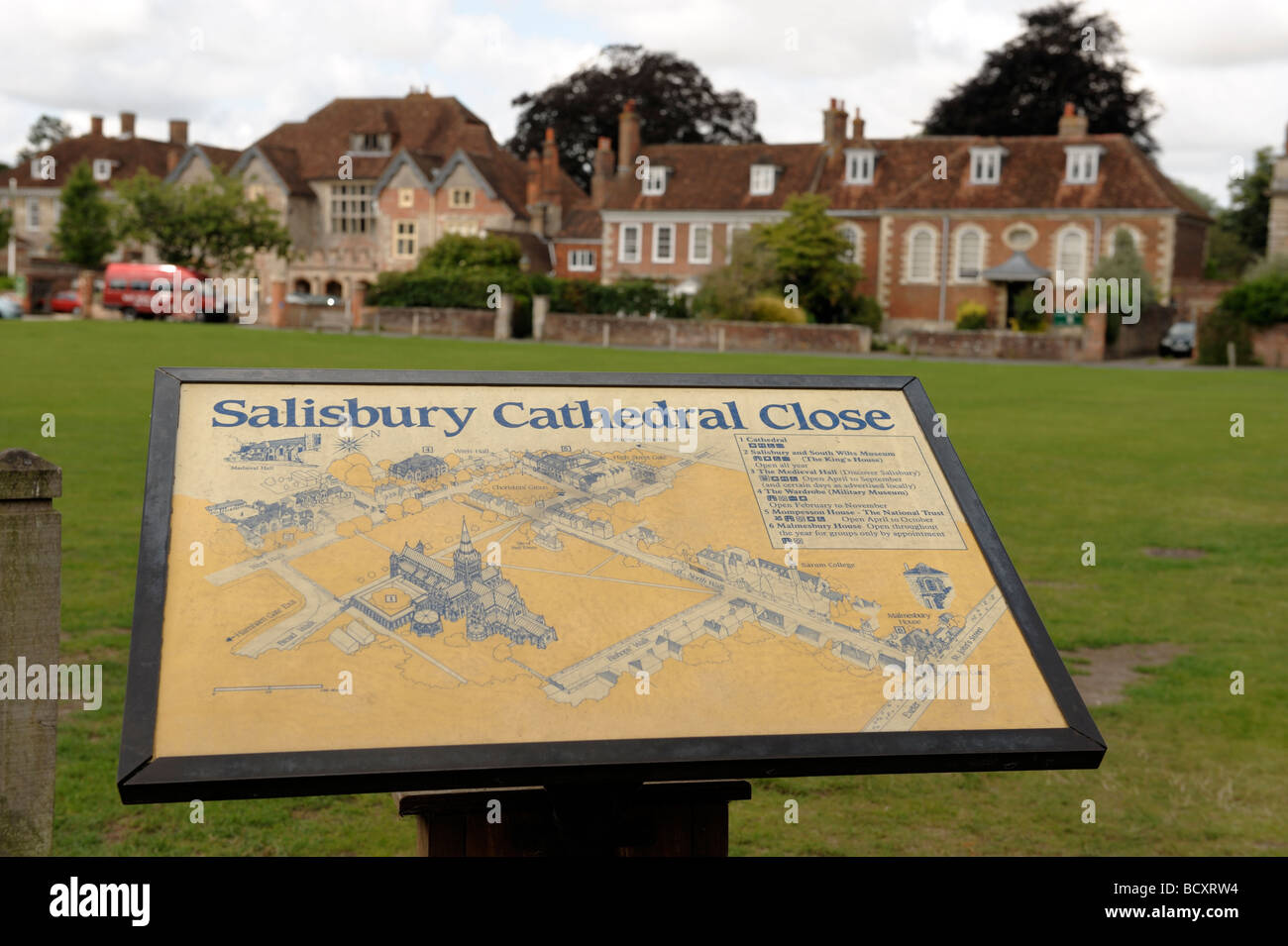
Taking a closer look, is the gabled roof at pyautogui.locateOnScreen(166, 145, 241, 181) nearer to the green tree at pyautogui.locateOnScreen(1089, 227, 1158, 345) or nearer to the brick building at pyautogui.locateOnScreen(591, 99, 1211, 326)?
the brick building at pyautogui.locateOnScreen(591, 99, 1211, 326)

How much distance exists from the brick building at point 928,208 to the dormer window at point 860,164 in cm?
7

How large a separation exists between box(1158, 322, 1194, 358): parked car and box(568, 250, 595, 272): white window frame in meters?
30.3

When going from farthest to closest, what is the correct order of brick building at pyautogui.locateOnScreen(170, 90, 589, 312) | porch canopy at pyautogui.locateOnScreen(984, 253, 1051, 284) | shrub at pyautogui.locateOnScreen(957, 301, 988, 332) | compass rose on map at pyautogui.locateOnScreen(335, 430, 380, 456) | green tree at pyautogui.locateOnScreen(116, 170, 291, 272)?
brick building at pyautogui.locateOnScreen(170, 90, 589, 312) < green tree at pyautogui.locateOnScreen(116, 170, 291, 272) < porch canopy at pyautogui.locateOnScreen(984, 253, 1051, 284) < shrub at pyautogui.locateOnScreen(957, 301, 988, 332) < compass rose on map at pyautogui.locateOnScreen(335, 430, 380, 456)

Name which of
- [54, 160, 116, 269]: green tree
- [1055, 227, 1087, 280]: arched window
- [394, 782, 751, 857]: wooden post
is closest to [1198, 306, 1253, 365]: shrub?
[1055, 227, 1087, 280]: arched window

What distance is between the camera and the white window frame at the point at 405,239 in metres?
76.8

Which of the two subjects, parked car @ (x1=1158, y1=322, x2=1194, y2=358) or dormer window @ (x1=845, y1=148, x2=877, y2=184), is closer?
parked car @ (x1=1158, y1=322, x2=1194, y2=358)

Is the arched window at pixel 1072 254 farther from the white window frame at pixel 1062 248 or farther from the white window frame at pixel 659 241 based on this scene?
the white window frame at pixel 659 241

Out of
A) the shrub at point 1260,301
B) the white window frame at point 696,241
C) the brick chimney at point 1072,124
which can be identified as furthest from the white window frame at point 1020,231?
the white window frame at point 696,241

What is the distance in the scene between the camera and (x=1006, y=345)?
50000mm

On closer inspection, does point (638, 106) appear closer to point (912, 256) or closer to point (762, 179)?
point (762, 179)

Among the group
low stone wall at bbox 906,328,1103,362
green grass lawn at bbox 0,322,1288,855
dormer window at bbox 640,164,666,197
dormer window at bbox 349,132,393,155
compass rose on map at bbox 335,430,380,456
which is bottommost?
green grass lawn at bbox 0,322,1288,855

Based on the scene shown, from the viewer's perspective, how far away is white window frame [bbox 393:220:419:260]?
252ft
